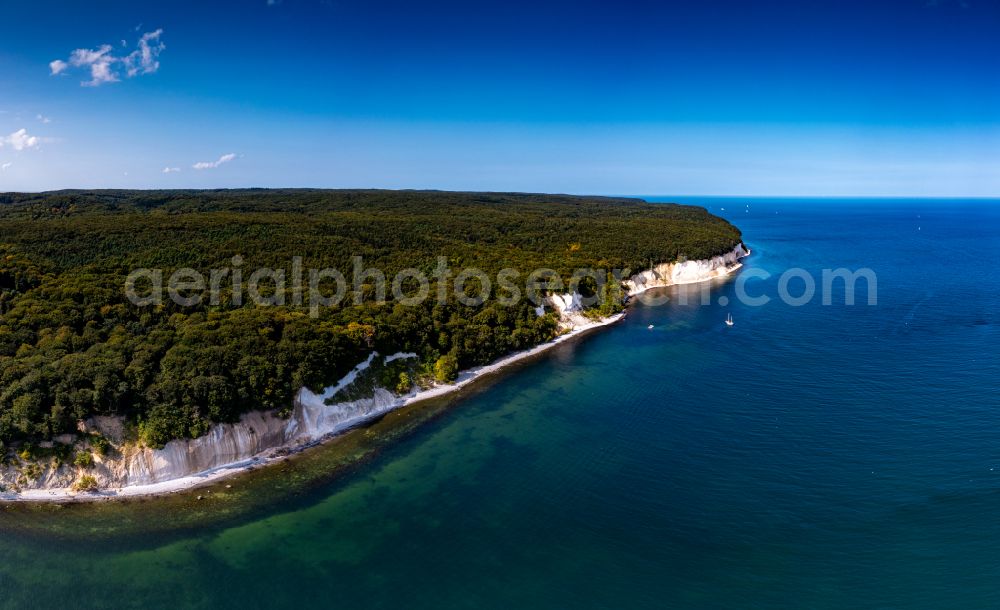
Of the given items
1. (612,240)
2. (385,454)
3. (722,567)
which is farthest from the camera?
(612,240)

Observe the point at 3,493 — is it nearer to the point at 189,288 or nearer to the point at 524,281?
the point at 189,288

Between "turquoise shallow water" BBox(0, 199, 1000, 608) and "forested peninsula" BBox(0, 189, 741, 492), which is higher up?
"forested peninsula" BBox(0, 189, 741, 492)

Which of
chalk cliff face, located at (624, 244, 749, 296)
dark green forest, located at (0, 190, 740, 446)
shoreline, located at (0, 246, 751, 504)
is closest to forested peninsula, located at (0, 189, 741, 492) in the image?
dark green forest, located at (0, 190, 740, 446)

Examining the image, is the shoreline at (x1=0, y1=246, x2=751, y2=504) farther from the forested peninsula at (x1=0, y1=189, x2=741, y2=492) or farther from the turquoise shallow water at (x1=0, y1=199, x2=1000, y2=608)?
the turquoise shallow water at (x1=0, y1=199, x2=1000, y2=608)

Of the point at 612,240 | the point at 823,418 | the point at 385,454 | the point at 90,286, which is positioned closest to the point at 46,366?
the point at 90,286

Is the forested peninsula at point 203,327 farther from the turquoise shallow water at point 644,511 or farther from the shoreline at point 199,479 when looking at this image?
the turquoise shallow water at point 644,511

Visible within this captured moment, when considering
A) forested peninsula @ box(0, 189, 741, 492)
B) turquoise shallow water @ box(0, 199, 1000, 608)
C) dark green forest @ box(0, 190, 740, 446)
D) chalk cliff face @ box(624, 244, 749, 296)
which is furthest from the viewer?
chalk cliff face @ box(624, 244, 749, 296)

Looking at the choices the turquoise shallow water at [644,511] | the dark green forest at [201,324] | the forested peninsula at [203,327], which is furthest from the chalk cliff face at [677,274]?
the turquoise shallow water at [644,511]
